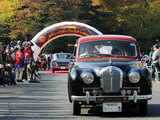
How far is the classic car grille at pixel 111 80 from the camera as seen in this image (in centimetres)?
1230

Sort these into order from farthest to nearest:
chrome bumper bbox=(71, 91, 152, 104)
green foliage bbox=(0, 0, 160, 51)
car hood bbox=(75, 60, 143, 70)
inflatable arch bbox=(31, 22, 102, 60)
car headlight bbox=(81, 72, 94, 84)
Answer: green foliage bbox=(0, 0, 160, 51), inflatable arch bbox=(31, 22, 102, 60), car hood bbox=(75, 60, 143, 70), car headlight bbox=(81, 72, 94, 84), chrome bumper bbox=(71, 91, 152, 104)

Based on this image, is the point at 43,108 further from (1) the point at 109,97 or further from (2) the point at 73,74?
(1) the point at 109,97

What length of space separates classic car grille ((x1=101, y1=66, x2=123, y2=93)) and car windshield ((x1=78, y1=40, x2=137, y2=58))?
1.47 m

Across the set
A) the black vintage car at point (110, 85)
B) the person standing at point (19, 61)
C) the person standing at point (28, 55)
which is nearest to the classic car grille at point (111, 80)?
the black vintage car at point (110, 85)

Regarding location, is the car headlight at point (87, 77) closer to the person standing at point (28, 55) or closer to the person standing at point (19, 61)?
the person standing at point (19, 61)

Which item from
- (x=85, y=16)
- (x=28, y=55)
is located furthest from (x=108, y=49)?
(x=85, y=16)

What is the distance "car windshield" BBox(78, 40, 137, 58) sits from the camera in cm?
1386

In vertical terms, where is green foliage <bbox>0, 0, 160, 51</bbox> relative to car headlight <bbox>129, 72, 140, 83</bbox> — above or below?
above

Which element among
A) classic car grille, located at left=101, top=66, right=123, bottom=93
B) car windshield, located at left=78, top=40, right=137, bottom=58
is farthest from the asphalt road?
car windshield, located at left=78, top=40, right=137, bottom=58

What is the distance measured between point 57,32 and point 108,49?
104 ft

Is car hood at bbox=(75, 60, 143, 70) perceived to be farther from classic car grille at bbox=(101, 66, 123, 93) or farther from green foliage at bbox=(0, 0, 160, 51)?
green foliage at bbox=(0, 0, 160, 51)

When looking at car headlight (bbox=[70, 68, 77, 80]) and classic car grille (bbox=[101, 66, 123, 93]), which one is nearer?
classic car grille (bbox=[101, 66, 123, 93])

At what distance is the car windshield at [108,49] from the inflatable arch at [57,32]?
3074 cm

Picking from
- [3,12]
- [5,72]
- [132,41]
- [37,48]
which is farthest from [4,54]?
[3,12]
